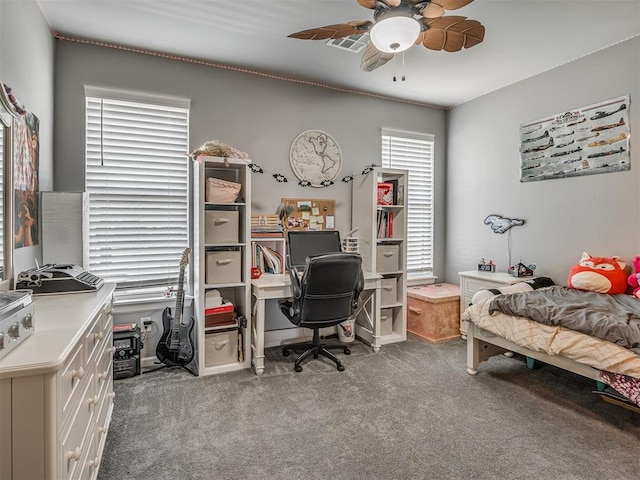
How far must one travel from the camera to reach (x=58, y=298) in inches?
73.1

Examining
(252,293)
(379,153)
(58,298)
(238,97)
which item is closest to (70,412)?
(58,298)

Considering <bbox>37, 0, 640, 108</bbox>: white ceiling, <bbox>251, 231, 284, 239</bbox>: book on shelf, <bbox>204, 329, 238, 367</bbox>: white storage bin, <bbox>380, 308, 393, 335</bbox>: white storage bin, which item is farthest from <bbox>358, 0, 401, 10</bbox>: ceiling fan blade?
<bbox>380, 308, 393, 335</bbox>: white storage bin

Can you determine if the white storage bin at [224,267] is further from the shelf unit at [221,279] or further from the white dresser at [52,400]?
the white dresser at [52,400]

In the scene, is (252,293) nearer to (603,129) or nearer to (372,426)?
(372,426)

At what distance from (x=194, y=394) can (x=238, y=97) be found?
2597 millimetres

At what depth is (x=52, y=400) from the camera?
1.04 meters

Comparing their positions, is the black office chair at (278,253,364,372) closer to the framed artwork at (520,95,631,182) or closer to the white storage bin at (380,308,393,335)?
the white storage bin at (380,308,393,335)

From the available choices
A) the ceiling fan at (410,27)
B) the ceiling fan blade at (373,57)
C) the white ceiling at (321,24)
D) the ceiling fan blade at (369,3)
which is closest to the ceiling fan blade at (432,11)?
the ceiling fan at (410,27)

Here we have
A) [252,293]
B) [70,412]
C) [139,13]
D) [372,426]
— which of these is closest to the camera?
[70,412]

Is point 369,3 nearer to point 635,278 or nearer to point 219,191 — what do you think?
point 219,191

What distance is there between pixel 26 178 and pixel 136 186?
3.24 ft

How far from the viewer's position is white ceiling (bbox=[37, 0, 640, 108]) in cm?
243

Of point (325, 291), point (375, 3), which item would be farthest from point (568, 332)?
point (375, 3)

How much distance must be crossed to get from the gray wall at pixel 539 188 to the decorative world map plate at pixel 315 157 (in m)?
1.62
